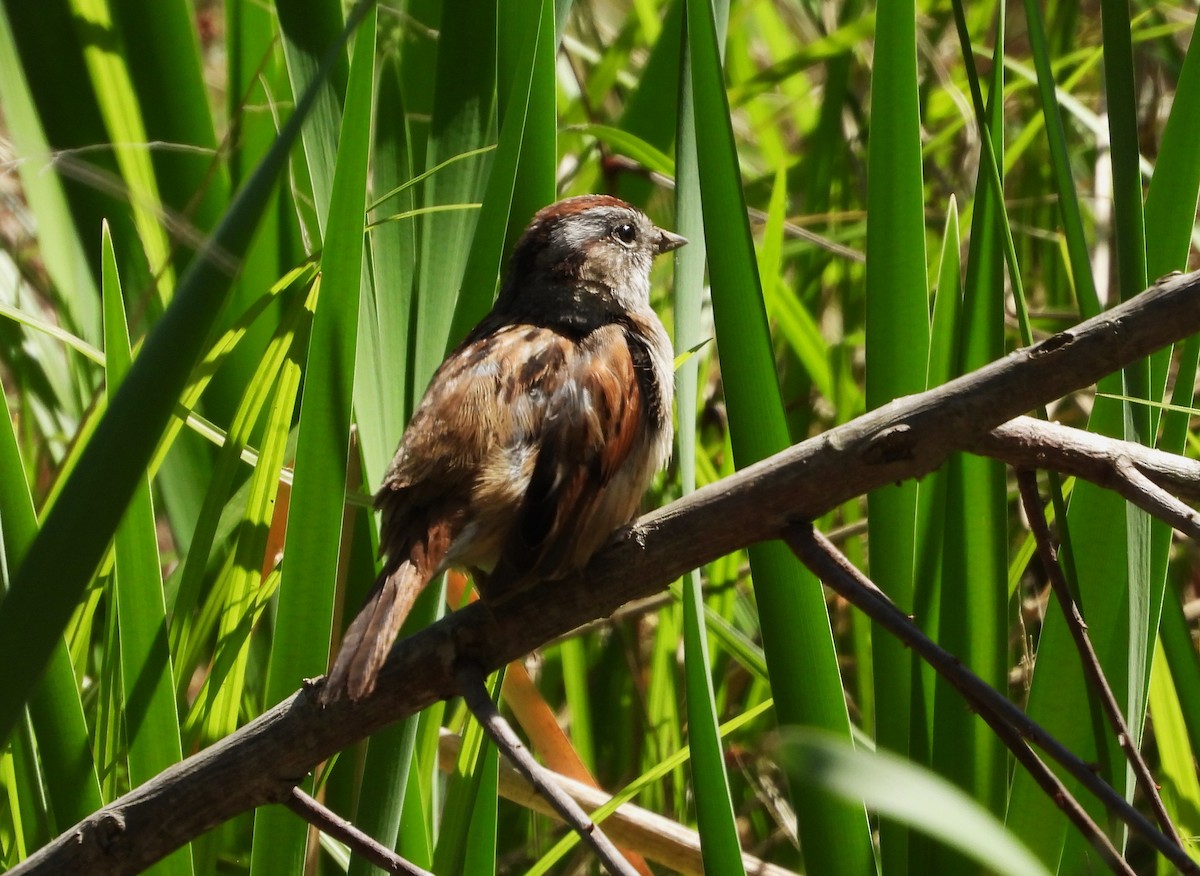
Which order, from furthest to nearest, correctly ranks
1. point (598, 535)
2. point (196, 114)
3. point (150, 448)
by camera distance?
point (196, 114) → point (598, 535) → point (150, 448)

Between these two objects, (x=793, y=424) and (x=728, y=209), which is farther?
(x=793, y=424)

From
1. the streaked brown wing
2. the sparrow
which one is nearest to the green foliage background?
the sparrow

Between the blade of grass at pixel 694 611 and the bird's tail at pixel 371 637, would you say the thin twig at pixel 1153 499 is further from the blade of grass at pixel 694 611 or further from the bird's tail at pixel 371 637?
the bird's tail at pixel 371 637

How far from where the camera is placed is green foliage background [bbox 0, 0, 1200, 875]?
149 centimetres

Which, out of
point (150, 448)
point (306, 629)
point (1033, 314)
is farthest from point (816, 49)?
point (150, 448)

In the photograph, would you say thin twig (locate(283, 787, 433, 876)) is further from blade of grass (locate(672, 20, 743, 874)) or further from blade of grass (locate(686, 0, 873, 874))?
blade of grass (locate(686, 0, 873, 874))

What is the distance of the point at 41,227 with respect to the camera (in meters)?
2.47

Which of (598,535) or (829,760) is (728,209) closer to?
(598,535)

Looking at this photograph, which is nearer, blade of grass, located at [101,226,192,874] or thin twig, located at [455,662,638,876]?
thin twig, located at [455,662,638,876]

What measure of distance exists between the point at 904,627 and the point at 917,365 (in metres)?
0.48

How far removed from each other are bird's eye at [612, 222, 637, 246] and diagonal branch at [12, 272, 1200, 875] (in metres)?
1.26

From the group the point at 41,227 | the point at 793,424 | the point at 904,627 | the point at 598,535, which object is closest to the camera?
the point at 904,627

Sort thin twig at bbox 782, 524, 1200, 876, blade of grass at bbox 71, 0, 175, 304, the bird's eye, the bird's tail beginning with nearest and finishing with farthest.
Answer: thin twig at bbox 782, 524, 1200, 876 < the bird's tail < blade of grass at bbox 71, 0, 175, 304 < the bird's eye

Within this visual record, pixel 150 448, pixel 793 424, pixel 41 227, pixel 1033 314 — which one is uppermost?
pixel 41 227
